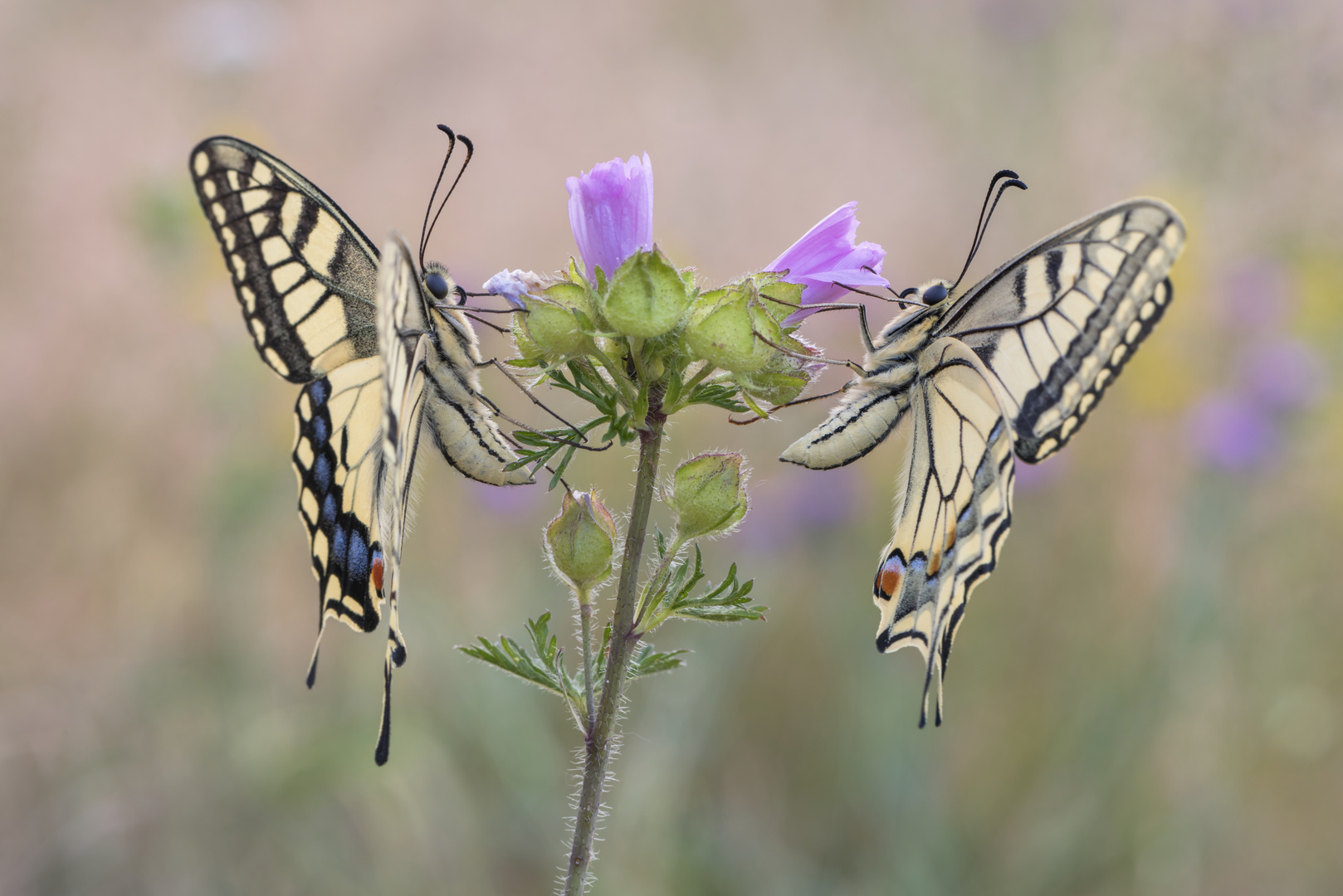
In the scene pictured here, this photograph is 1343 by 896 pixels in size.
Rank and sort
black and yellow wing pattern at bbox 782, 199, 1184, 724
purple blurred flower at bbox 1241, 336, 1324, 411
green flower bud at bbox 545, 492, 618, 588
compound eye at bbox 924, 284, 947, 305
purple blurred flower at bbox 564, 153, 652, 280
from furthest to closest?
purple blurred flower at bbox 1241, 336, 1324, 411 → compound eye at bbox 924, 284, 947, 305 → black and yellow wing pattern at bbox 782, 199, 1184, 724 → purple blurred flower at bbox 564, 153, 652, 280 → green flower bud at bbox 545, 492, 618, 588

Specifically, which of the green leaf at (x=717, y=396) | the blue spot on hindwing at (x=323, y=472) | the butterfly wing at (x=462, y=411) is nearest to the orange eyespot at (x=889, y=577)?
the green leaf at (x=717, y=396)

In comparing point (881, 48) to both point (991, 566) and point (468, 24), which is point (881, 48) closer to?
point (468, 24)

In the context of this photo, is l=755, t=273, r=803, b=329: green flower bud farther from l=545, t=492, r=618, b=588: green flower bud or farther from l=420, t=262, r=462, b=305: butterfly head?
l=420, t=262, r=462, b=305: butterfly head

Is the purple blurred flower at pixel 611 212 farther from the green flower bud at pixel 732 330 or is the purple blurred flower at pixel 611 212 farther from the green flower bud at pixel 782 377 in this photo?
the green flower bud at pixel 782 377

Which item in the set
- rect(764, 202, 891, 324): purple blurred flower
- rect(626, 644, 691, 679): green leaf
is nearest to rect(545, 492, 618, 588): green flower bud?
rect(626, 644, 691, 679): green leaf

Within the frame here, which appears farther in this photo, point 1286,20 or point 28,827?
point 1286,20

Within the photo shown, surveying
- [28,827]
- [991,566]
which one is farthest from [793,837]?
[28,827]

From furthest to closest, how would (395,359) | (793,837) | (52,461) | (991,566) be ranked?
(52,461)
(793,837)
(991,566)
(395,359)
